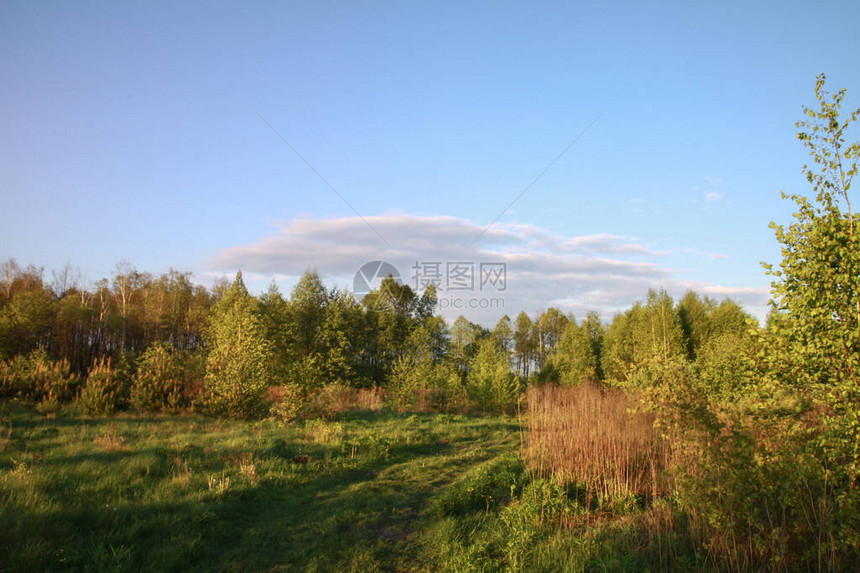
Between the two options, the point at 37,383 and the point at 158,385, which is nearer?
the point at 158,385

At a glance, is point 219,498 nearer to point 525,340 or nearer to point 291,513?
point 291,513

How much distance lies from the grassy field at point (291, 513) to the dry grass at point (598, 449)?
397mm

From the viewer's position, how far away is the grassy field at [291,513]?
16.6ft

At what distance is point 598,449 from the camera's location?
769 centimetres

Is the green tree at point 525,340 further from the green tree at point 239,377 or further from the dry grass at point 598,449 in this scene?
the dry grass at point 598,449

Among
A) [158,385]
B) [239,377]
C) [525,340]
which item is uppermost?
[525,340]

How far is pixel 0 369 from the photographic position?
56.7ft

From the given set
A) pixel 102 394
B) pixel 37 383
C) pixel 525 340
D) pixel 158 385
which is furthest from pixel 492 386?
pixel 525 340

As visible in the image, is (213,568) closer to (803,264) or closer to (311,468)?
(311,468)

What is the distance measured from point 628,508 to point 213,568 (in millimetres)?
5932

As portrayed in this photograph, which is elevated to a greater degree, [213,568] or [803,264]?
[803,264]

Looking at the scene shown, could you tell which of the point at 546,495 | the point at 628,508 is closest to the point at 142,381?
the point at 546,495

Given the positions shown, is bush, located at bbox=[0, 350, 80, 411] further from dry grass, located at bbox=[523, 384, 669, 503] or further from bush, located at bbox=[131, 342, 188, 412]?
dry grass, located at bbox=[523, 384, 669, 503]

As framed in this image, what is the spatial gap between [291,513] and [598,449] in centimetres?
545
